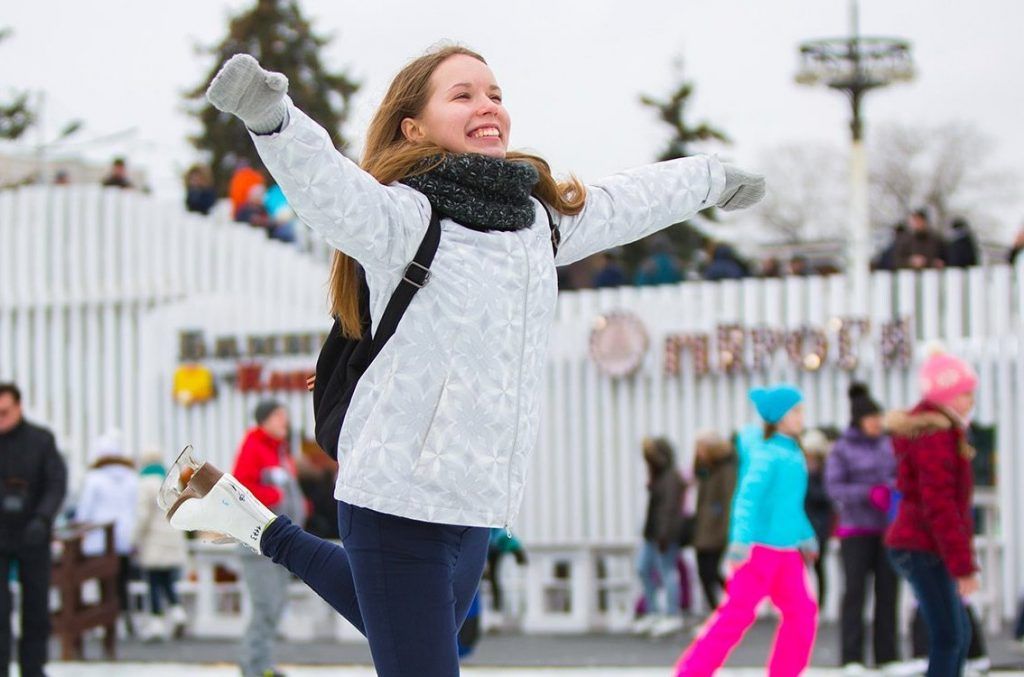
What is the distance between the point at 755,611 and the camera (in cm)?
692

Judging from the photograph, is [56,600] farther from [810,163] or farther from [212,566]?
[810,163]

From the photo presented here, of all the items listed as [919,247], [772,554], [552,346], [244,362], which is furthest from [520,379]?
[244,362]

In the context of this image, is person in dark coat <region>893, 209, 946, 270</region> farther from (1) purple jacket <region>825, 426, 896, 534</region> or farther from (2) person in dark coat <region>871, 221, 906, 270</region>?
(1) purple jacket <region>825, 426, 896, 534</region>

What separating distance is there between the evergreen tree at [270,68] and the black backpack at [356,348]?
35.5 m

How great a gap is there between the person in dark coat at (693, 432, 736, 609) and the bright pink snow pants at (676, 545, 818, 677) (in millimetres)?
4829

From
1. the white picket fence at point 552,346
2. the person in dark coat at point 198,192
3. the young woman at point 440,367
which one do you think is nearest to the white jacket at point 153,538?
the white picket fence at point 552,346

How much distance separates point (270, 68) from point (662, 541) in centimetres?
2922

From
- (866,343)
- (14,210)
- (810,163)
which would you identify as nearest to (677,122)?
(810,163)

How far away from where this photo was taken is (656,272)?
49.8 feet

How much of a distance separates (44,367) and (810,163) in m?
33.7

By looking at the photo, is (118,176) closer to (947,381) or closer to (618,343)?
(618,343)

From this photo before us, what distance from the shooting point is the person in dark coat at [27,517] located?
27.0 ft

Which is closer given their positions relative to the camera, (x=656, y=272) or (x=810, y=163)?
(x=656, y=272)

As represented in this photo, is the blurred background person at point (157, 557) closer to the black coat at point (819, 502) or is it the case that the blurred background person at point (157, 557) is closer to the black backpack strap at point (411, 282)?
the black coat at point (819, 502)
